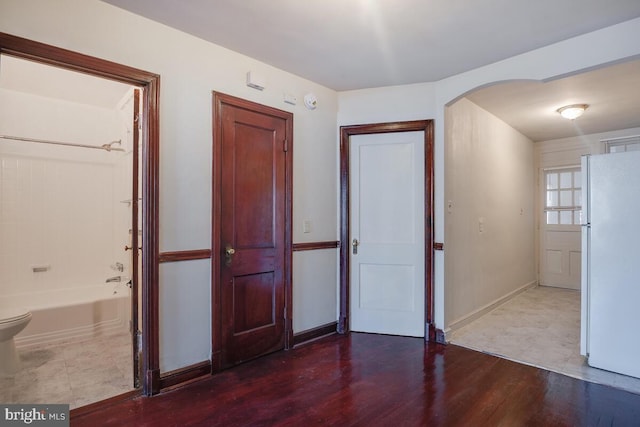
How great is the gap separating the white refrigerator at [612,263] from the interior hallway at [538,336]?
17 cm

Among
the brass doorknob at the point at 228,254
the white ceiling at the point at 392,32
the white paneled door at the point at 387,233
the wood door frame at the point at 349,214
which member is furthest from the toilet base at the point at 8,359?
the white paneled door at the point at 387,233

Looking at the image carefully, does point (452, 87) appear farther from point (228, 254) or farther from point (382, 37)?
point (228, 254)

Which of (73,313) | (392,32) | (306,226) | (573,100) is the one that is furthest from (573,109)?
(73,313)

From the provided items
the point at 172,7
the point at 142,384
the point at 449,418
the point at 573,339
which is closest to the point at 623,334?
the point at 573,339

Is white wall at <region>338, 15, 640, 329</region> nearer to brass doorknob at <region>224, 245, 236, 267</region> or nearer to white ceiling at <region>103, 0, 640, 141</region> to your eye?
white ceiling at <region>103, 0, 640, 141</region>

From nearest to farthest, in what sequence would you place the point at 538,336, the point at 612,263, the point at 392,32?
1. the point at 392,32
2. the point at 612,263
3. the point at 538,336

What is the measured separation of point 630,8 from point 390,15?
1445mm

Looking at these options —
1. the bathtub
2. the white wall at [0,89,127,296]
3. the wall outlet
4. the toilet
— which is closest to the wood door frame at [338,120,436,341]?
the wall outlet

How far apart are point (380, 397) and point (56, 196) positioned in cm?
381

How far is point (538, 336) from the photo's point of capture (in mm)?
3453

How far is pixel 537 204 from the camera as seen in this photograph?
6023 mm

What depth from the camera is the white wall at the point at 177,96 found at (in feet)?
6.50

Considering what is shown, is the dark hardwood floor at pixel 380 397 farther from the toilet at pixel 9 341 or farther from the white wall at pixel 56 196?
the white wall at pixel 56 196

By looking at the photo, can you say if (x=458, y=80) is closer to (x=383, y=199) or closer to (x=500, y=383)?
(x=383, y=199)
